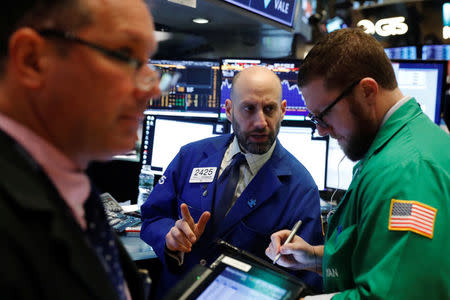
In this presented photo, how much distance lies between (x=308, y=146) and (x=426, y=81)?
89cm

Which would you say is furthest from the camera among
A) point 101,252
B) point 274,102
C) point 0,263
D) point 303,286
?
point 274,102

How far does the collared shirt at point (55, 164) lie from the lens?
59cm

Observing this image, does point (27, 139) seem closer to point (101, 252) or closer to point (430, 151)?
point (101, 252)

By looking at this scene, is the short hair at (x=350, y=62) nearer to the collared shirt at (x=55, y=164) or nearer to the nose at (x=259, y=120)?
Result: the nose at (x=259, y=120)

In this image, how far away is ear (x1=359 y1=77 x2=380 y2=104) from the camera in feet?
4.17

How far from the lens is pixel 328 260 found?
3.91 feet

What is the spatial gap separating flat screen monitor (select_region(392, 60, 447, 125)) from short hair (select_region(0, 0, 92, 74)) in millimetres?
2484

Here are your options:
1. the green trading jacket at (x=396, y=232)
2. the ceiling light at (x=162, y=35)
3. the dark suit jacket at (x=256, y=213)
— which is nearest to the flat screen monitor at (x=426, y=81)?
the dark suit jacket at (x=256, y=213)

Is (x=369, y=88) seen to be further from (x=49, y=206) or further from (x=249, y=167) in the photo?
(x=49, y=206)

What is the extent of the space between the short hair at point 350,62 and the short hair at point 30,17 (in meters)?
0.96

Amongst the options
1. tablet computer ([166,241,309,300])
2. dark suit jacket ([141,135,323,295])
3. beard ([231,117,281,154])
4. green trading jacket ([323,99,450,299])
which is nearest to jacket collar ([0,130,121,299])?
tablet computer ([166,241,309,300])

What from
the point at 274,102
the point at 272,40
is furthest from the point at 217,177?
the point at 272,40

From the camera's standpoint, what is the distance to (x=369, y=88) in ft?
4.20

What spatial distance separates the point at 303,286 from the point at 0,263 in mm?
675
